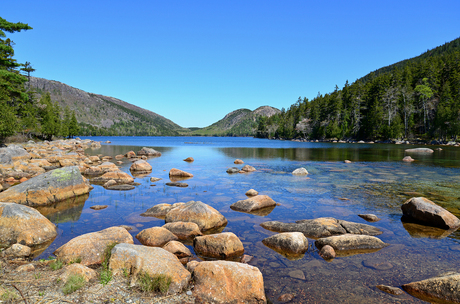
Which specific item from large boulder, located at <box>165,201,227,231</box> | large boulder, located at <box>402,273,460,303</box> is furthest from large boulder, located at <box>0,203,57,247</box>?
large boulder, located at <box>402,273,460,303</box>

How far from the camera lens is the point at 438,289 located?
6.27 metres

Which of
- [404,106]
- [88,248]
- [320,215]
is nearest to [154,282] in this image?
[88,248]

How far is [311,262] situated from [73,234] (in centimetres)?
966

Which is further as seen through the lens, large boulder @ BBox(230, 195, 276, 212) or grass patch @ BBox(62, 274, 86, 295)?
large boulder @ BBox(230, 195, 276, 212)

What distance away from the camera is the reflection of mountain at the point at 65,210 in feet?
40.4

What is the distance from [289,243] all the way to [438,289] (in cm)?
417

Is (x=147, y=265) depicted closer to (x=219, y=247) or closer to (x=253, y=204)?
(x=219, y=247)

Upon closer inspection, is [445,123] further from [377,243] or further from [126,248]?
[126,248]

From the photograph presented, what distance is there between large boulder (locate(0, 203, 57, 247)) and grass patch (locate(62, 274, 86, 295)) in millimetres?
4852

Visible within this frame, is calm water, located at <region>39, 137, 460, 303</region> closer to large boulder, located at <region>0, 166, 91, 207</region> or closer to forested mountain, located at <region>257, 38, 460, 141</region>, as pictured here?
large boulder, located at <region>0, 166, 91, 207</region>

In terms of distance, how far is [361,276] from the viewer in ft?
24.0

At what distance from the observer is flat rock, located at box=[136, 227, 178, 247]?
921 centimetres

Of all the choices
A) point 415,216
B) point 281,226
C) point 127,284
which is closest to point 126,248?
point 127,284


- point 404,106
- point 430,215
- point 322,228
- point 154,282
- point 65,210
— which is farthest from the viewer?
point 404,106
